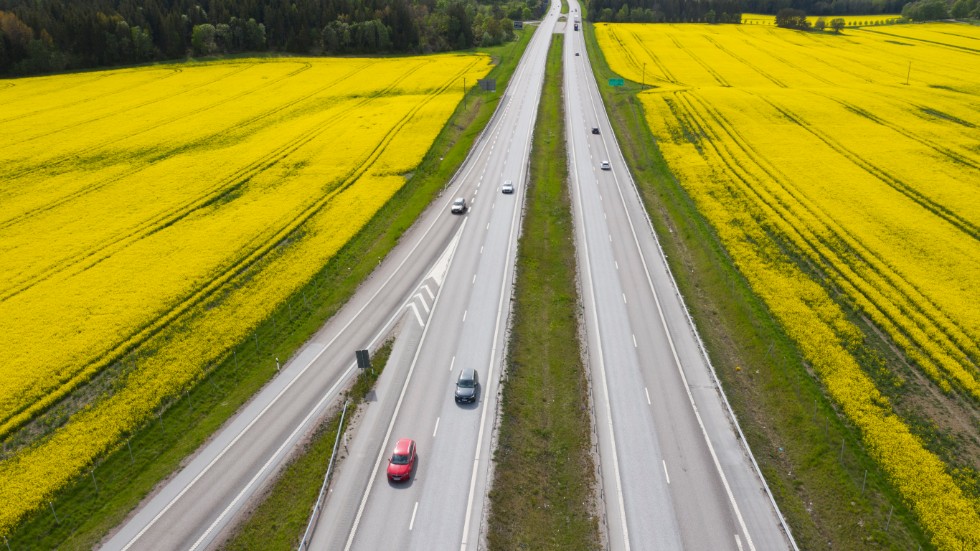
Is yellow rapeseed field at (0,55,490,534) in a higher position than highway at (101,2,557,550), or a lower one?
higher

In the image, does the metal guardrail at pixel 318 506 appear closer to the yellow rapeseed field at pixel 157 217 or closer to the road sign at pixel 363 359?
the road sign at pixel 363 359

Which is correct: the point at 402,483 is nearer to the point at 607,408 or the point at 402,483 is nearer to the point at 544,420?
the point at 544,420

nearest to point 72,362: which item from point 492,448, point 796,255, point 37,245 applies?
point 37,245

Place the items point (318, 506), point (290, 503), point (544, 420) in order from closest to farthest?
point (318, 506) < point (290, 503) < point (544, 420)

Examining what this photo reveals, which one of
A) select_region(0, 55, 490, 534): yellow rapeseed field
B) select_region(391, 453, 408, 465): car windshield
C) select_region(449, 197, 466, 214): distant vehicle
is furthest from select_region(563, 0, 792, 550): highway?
select_region(0, 55, 490, 534): yellow rapeseed field

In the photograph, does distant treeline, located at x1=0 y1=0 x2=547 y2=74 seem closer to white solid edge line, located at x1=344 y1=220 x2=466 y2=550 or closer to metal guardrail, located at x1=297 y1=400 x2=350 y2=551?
white solid edge line, located at x1=344 y1=220 x2=466 y2=550

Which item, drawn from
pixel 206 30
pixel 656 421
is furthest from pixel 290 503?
pixel 206 30

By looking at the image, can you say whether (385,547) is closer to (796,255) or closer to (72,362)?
(72,362)

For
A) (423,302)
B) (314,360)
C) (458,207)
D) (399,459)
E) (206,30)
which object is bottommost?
(399,459)
